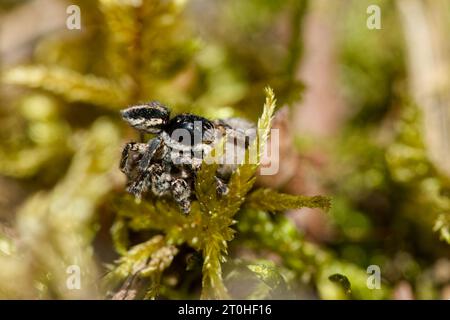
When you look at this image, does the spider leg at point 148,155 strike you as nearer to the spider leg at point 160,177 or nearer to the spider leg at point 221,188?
the spider leg at point 160,177

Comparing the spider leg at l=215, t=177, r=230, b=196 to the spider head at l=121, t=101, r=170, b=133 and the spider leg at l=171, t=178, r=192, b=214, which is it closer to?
the spider leg at l=171, t=178, r=192, b=214

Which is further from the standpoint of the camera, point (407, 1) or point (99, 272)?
point (407, 1)

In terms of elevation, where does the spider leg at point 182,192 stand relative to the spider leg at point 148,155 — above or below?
below

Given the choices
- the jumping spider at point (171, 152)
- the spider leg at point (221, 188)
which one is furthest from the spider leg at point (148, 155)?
the spider leg at point (221, 188)

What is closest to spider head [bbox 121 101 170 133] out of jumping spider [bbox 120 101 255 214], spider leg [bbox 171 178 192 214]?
jumping spider [bbox 120 101 255 214]

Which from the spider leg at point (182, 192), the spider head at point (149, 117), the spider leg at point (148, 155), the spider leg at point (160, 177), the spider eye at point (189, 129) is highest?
the spider head at point (149, 117)

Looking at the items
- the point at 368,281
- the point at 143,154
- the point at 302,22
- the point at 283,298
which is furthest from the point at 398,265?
the point at 302,22

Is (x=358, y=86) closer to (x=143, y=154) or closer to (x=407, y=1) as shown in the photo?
(x=407, y=1)

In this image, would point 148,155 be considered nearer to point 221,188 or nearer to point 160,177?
point 160,177
